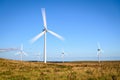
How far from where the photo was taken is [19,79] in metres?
20.8

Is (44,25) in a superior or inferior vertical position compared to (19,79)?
A: superior

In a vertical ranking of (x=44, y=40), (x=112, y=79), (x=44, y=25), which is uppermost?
(x=44, y=25)

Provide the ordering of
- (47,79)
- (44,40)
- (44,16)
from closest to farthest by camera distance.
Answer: (47,79) < (44,40) < (44,16)

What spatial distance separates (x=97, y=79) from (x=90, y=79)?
681mm

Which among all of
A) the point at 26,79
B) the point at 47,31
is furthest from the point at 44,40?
the point at 26,79

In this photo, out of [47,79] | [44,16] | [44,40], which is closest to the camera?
[47,79]

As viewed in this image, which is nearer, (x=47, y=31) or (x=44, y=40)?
(x=44, y=40)

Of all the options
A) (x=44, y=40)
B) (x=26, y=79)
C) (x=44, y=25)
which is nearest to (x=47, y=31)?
(x=44, y=25)

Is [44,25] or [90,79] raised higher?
[44,25]

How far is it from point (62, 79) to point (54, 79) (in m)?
0.76

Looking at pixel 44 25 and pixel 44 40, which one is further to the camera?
pixel 44 25

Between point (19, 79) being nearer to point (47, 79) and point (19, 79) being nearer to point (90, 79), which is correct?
point (47, 79)

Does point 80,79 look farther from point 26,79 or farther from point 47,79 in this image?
point 26,79

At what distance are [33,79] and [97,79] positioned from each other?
19.8 feet
